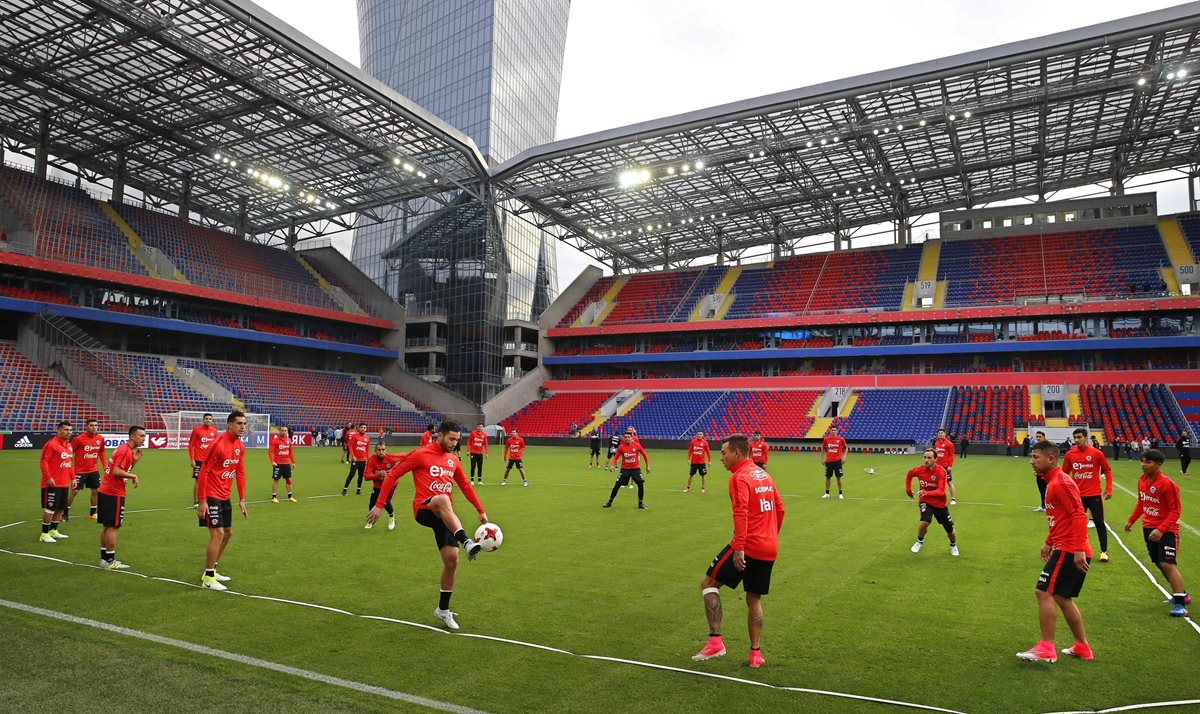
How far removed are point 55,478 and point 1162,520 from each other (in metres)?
16.6

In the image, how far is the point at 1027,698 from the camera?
569 cm

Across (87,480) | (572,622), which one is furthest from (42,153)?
(572,622)

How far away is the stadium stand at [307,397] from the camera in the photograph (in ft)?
165

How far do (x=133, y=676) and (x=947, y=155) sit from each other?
55.0 m

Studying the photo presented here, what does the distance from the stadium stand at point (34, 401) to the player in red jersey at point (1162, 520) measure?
4368cm

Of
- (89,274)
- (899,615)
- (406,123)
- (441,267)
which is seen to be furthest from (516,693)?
(441,267)

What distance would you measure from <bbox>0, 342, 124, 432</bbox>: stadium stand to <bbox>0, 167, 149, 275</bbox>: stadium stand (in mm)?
7637

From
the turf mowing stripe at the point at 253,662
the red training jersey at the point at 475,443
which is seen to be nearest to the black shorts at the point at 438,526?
the turf mowing stripe at the point at 253,662

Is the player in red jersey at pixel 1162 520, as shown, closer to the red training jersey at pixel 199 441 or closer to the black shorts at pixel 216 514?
the black shorts at pixel 216 514

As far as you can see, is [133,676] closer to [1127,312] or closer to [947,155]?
[947,155]

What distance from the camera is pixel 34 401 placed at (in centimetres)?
3728

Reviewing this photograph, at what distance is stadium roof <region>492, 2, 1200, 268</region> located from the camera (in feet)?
118

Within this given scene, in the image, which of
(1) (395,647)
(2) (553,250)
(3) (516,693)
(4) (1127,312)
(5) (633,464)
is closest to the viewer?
(3) (516,693)

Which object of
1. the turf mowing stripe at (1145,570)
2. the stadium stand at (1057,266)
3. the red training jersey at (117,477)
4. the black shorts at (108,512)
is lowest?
the turf mowing stripe at (1145,570)
